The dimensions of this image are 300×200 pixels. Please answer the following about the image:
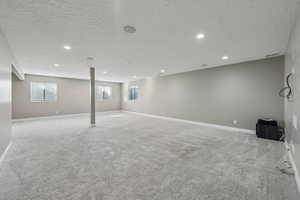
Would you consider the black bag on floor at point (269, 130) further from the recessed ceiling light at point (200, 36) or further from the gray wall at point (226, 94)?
the recessed ceiling light at point (200, 36)

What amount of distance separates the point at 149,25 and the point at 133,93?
24.6 ft

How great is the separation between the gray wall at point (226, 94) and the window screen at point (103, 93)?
4.49 m

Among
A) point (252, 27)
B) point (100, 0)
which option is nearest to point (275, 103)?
point (252, 27)

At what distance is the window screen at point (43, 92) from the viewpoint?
717 cm

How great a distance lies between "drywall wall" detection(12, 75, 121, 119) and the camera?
6.66m

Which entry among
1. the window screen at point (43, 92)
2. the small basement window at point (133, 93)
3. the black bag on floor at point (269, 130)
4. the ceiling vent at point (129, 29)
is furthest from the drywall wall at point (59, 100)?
the black bag on floor at point (269, 130)

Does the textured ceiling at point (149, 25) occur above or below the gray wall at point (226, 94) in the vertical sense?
above

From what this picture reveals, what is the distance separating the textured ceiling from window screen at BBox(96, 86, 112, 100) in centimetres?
613

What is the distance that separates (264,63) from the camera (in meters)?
4.16

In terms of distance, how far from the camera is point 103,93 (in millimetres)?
10000

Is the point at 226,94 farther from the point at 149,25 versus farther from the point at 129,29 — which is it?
the point at 129,29

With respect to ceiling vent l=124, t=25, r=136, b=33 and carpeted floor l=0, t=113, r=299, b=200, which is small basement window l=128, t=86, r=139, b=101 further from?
ceiling vent l=124, t=25, r=136, b=33

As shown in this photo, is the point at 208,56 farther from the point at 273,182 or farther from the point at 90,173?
the point at 90,173

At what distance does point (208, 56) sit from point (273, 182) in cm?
336
